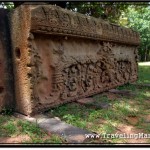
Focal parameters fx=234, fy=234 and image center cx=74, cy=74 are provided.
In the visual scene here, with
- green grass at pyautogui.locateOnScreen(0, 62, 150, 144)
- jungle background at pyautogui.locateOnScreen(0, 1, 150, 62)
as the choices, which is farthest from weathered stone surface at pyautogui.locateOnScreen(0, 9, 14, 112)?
jungle background at pyautogui.locateOnScreen(0, 1, 150, 62)

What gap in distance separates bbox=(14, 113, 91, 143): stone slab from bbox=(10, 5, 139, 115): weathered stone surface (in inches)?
8.5

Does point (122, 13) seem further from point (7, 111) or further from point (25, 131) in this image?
point (25, 131)

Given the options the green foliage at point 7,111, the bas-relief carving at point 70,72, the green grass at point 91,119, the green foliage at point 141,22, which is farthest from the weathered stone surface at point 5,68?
the green foliage at point 141,22

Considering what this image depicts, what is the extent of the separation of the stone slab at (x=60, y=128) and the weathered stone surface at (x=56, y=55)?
0.71ft

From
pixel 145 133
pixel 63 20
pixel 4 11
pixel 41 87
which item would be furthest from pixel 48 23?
pixel 145 133

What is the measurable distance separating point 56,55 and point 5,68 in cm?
96

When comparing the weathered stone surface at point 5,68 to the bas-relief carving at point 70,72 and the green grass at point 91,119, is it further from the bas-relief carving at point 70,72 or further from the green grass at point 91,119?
the bas-relief carving at point 70,72

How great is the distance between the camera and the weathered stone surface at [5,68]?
410 centimetres

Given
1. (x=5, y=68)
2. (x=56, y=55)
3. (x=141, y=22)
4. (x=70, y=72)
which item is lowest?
(x=70, y=72)

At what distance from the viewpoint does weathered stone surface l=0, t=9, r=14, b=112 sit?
161 inches

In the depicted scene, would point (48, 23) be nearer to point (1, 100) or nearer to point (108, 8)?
point (1, 100)

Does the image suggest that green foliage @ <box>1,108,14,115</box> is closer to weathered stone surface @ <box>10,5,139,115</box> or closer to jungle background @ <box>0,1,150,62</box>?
weathered stone surface @ <box>10,5,139,115</box>

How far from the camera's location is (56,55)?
444 centimetres

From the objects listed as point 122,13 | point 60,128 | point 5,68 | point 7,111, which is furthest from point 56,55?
point 122,13
